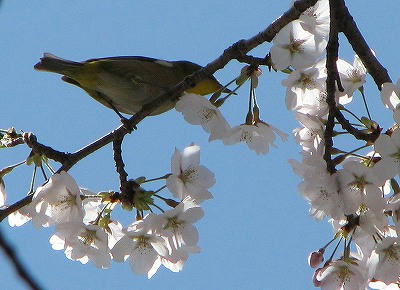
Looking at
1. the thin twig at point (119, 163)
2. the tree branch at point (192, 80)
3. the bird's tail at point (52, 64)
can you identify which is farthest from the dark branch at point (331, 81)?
the bird's tail at point (52, 64)

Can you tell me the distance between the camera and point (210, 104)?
3916 mm

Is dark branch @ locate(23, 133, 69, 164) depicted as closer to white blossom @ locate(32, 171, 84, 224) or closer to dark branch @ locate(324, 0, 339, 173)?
white blossom @ locate(32, 171, 84, 224)

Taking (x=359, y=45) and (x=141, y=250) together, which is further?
(x=141, y=250)

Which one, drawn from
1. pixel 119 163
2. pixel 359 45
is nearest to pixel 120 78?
pixel 119 163

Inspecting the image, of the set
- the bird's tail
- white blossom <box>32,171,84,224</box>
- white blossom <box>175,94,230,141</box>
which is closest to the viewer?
white blossom <box>32,171,84,224</box>

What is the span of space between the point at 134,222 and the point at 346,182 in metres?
1.24

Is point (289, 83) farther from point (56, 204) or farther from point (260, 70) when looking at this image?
point (56, 204)

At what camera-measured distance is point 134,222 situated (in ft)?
11.6

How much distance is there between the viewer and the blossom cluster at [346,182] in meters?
3.10

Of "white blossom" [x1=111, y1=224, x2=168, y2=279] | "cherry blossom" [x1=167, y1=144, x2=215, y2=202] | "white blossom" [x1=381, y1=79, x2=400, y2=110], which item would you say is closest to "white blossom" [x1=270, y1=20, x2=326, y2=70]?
"white blossom" [x1=381, y1=79, x2=400, y2=110]

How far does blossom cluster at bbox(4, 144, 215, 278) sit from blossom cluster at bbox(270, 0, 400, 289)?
66 cm

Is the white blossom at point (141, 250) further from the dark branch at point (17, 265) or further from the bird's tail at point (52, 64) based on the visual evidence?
the dark branch at point (17, 265)

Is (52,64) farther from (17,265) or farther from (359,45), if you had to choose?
(17,265)

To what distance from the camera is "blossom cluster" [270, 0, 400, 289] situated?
3.10 m
